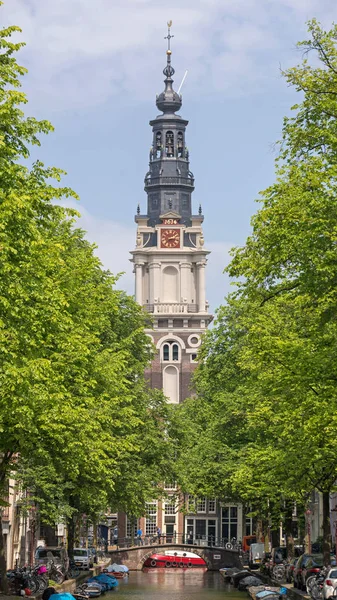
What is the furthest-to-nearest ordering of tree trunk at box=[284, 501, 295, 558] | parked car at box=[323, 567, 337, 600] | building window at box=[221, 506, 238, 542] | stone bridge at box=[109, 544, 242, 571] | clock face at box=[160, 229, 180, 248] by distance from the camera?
1. clock face at box=[160, 229, 180, 248]
2. building window at box=[221, 506, 238, 542]
3. stone bridge at box=[109, 544, 242, 571]
4. tree trunk at box=[284, 501, 295, 558]
5. parked car at box=[323, 567, 337, 600]

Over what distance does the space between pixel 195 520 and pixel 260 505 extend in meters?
84.7

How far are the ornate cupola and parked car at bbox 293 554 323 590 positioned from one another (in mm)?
129320

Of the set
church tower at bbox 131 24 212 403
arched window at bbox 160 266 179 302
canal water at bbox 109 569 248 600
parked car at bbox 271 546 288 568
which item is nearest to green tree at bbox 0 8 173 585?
canal water at bbox 109 569 248 600

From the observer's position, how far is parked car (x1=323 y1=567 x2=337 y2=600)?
43062mm

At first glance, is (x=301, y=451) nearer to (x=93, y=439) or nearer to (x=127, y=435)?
(x=93, y=439)

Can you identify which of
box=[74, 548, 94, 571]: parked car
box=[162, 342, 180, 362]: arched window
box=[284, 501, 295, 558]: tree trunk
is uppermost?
box=[162, 342, 180, 362]: arched window

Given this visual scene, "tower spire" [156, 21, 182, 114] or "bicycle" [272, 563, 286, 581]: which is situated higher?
"tower spire" [156, 21, 182, 114]

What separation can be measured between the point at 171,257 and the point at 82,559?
106 m

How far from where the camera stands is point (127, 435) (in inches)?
2370

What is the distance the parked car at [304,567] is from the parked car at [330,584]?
22.3 ft

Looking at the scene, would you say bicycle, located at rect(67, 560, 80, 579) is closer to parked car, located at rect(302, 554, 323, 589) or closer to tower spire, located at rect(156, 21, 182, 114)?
parked car, located at rect(302, 554, 323, 589)

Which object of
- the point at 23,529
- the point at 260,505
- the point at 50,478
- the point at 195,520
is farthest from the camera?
the point at 195,520

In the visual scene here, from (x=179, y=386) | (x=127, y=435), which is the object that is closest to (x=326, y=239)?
(x=127, y=435)

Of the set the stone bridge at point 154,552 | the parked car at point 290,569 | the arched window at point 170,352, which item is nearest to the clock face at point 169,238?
the arched window at point 170,352
